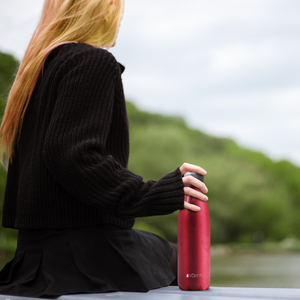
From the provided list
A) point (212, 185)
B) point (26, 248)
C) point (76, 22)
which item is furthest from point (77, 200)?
point (212, 185)

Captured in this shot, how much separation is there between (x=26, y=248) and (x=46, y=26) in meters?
0.65

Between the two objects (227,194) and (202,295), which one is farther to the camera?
(227,194)

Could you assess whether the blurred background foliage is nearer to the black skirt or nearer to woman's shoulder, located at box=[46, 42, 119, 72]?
the black skirt

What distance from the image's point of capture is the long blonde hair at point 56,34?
3.75 feet

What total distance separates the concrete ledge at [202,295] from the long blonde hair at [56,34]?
20.6 inches

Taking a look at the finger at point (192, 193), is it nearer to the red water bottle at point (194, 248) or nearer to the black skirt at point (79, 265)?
the red water bottle at point (194, 248)

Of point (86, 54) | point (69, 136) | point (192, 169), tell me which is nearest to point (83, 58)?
point (86, 54)

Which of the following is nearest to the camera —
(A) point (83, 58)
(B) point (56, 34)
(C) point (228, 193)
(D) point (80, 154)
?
(D) point (80, 154)

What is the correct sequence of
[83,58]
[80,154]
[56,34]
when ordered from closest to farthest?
[80,154], [83,58], [56,34]

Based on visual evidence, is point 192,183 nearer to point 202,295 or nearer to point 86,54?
point 202,295

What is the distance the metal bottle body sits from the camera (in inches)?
38.6

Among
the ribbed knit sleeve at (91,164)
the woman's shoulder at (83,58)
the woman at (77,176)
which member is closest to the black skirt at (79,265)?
the woman at (77,176)

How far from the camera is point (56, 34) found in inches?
46.7

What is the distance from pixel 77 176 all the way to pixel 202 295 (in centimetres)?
40
